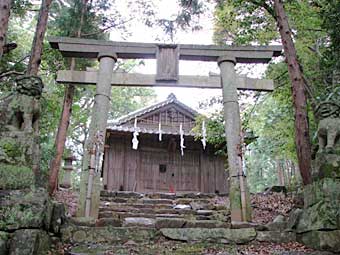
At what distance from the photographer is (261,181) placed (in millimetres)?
32625

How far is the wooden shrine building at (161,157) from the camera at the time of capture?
15.8 meters

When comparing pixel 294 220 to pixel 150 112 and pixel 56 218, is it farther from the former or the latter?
pixel 150 112

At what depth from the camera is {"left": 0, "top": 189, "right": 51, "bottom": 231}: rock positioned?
4219 mm

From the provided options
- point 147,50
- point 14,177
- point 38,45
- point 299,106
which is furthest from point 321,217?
point 38,45

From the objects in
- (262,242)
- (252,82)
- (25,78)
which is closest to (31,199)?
(25,78)

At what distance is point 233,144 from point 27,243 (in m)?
4.73

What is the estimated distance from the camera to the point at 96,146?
7.02 meters

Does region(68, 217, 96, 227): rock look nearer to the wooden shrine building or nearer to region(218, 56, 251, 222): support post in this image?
region(218, 56, 251, 222): support post

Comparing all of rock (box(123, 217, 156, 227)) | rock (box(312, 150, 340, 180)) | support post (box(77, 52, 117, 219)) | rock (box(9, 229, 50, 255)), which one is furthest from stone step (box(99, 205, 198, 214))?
rock (box(9, 229, 50, 255))

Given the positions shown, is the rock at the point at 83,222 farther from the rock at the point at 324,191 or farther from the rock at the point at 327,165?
the rock at the point at 327,165

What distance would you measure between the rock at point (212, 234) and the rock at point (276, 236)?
0.13m

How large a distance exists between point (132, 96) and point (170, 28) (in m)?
14.2

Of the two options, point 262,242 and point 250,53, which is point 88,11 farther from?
point 262,242

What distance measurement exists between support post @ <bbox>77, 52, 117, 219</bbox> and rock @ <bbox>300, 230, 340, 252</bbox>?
4081mm
